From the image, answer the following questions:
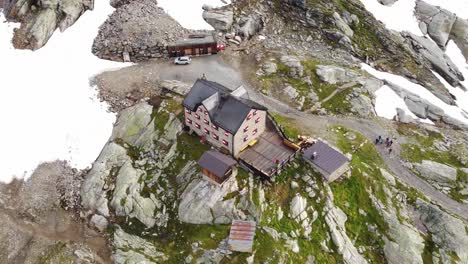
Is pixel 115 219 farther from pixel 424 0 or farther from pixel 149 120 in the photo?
pixel 424 0

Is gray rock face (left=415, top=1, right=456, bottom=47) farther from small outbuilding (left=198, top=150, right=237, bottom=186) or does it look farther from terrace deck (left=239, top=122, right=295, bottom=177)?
small outbuilding (left=198, top=150, right=237, bottom=186)

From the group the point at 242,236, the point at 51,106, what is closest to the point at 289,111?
the point at 242,236

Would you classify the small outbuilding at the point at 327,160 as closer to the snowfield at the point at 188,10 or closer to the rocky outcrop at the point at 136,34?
the rocky outcrop at the point at 136,34

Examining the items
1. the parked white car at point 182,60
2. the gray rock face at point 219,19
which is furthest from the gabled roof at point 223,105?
the gray rock face at point 219,19

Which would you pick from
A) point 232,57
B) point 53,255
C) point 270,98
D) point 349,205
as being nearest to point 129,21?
point 232,57

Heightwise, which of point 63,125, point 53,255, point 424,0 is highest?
point 424,0
